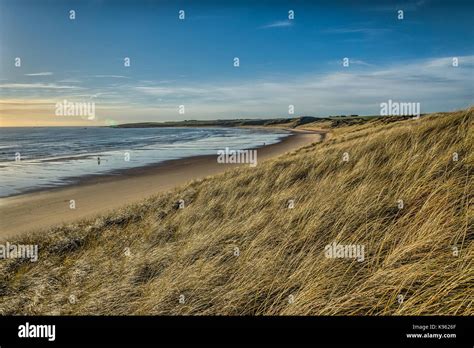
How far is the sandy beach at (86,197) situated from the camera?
13.8 meters

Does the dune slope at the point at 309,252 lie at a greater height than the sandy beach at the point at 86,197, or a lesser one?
greater

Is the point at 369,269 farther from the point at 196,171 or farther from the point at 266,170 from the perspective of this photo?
the point at 196,171

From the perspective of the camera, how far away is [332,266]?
4086 millimetres

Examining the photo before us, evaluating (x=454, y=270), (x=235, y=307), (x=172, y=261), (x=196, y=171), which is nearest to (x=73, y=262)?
(x=172, y=261)

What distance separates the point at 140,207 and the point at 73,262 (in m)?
3.68
